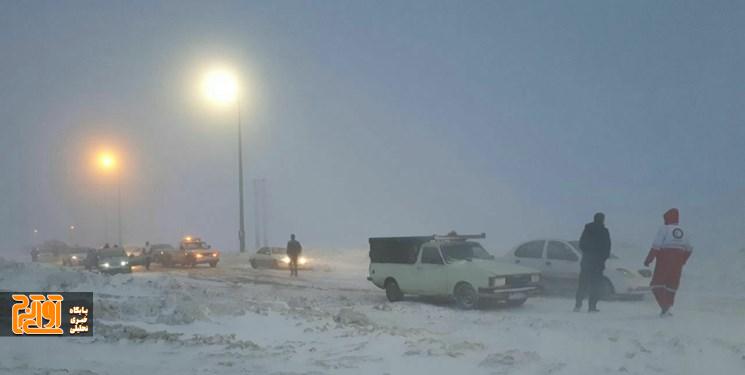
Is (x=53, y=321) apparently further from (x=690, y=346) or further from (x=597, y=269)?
(x=597, y=269)

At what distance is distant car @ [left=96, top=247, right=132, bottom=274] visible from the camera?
103ft

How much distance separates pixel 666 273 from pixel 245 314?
7.88 metres

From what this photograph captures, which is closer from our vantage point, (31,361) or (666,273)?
(31,361)

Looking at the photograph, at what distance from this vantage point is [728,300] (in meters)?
14.8

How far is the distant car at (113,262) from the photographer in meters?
31.4

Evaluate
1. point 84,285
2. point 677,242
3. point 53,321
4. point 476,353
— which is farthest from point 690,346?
point 84,285

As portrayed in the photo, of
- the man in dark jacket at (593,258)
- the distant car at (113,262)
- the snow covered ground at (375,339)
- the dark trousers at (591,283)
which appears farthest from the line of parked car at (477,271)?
the distant car at (113,262)

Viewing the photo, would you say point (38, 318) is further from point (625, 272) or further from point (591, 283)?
point (625, 272)

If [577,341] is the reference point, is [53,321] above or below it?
above

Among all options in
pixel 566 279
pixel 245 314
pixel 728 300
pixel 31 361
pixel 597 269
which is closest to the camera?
pixel 31 361

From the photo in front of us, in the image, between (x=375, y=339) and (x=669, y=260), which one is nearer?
(x=375, y=339)

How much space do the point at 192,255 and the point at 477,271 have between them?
937 inches

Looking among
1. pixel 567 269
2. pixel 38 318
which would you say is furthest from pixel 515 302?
pixel 38 318

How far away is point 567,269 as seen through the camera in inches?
627
